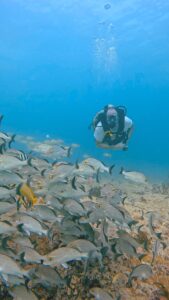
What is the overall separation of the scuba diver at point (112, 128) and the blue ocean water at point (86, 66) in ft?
85.5

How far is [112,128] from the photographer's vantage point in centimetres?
918

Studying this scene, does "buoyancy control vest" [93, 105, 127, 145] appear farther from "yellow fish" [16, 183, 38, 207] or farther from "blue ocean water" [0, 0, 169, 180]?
"blue ocean water" [0, 0, 169, 180]

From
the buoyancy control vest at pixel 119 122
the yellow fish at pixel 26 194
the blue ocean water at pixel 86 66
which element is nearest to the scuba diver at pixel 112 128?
the buoyancy control vest at pixel 119 122

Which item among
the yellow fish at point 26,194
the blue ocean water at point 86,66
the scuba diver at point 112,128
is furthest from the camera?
the blue ocean water at point 86,66

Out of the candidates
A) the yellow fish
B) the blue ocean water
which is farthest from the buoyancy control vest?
the blue ocean water

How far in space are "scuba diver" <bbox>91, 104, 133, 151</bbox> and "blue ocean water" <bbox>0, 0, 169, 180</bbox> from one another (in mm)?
26045

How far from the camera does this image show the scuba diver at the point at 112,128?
909cm

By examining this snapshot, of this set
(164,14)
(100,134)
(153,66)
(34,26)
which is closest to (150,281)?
(100,134)

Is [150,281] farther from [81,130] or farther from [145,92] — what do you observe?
[81,130]

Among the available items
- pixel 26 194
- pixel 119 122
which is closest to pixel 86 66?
pixel 119 122

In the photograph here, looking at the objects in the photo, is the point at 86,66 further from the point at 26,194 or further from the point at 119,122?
the point at 26,194

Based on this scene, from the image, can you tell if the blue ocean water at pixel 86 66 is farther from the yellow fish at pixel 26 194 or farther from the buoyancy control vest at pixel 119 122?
the yellow fish at pixel 26 194

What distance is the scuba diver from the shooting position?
9094mm

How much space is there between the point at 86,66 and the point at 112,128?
87.7 m
